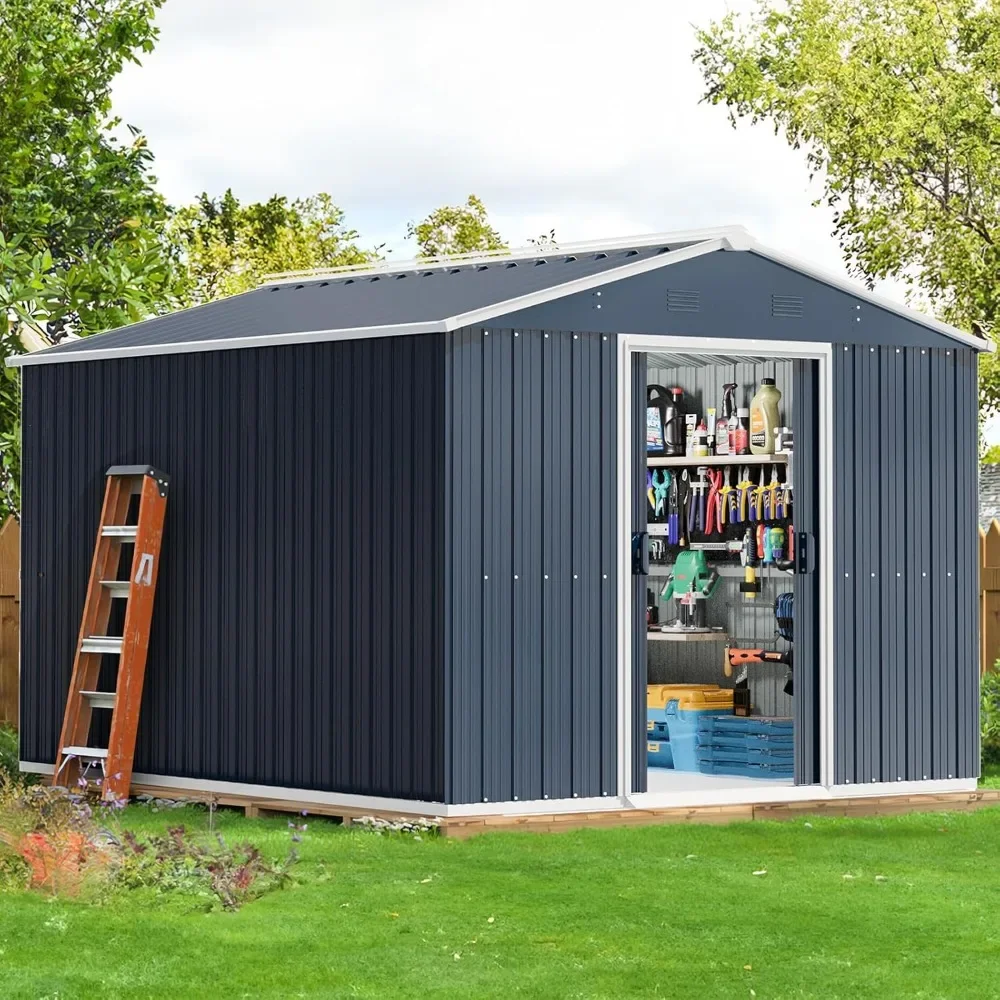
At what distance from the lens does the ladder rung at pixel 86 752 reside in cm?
1209

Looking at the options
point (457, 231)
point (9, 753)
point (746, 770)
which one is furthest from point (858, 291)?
point (457, 231)

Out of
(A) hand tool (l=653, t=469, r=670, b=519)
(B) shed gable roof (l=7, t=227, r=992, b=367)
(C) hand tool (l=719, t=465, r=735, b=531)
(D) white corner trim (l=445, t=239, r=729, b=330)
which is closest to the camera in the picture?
(D) white corner trim (l=445, t=239, r=729, b=330)

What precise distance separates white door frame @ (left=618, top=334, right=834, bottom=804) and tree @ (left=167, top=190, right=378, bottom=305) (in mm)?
24330

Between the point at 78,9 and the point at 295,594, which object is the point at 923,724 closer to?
the point at 295,594

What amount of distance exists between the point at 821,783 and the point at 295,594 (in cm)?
310

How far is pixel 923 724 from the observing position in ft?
40.3

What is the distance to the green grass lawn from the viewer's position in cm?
732

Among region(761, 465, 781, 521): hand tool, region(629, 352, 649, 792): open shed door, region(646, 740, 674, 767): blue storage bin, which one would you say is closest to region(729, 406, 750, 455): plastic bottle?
region(761, 465, 781, 521): hand tool

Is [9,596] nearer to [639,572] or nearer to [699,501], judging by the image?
[699,501]

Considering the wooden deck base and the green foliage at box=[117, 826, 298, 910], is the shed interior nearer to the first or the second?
the wooden deck base

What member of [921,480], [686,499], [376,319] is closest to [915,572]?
[921,480]

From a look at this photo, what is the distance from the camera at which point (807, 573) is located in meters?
11.9

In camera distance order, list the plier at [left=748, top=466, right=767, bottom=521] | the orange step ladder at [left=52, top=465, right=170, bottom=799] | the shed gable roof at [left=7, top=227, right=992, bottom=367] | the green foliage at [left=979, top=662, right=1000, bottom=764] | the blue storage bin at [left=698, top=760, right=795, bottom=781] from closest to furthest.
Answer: the shed gable roof at [left=7, top=227, right=992, bottom=367] < the orange step ladder at [left=52, top=465, right=170, bottom=799] < the blue storage bin at [left=698, top=760, right=795, bottom=781] < the plier at [left=748, top=466, right=767, bottom=521] < the green foliage at [left=979, top=662, right=1000, bottom=764]

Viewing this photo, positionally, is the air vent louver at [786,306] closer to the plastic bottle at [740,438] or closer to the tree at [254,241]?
the plastic bottle at [740,438]
